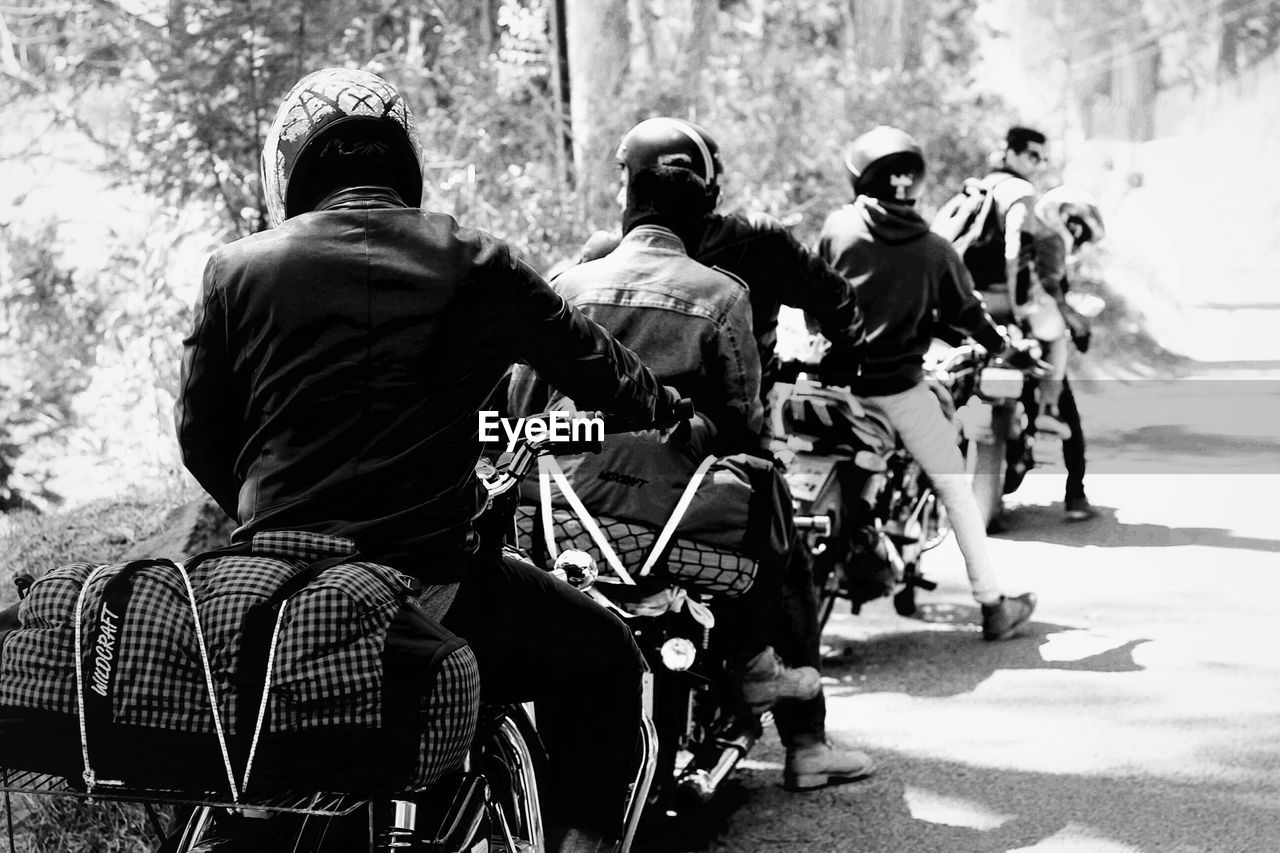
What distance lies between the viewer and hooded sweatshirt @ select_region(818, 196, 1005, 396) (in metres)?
6.80

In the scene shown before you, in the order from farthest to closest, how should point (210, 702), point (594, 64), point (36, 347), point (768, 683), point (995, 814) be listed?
point (594, 64) < point (36, 347) < point (995, 814) < point (768, 683) < point (210, 702)

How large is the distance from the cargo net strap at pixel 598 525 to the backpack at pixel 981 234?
5.51 metres

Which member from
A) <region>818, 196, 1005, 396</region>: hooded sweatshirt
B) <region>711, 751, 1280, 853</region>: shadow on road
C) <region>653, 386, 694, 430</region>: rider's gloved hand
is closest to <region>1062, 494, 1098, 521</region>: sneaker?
<region>818, 196, 1005, 396</region>: hooded sweatshirt

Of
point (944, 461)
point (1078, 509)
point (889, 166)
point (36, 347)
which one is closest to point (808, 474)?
point (944, 461)

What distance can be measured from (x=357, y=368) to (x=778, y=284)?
119 inches

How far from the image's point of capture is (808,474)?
6.57 meters

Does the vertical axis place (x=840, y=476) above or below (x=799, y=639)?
above

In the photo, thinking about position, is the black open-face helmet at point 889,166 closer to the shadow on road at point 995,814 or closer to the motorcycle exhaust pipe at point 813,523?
the motorcycle exhaust pipe at point 813,523

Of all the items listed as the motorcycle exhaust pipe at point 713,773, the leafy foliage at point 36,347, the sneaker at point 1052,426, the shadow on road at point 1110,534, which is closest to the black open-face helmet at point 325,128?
the motorcycle exhaust pipe at point 713,773

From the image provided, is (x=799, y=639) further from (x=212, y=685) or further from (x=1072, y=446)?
(x=1072, y=446)

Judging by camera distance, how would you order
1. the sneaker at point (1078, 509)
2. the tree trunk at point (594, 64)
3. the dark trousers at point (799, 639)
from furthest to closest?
1. the tree trunk at point (594, 64)
2. the sneaker at point (1078, 509)
3. the dark trousers at point (799, 639)

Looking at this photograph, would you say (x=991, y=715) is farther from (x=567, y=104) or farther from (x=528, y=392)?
(x=567, y=104)

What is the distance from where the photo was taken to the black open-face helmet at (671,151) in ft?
15.9

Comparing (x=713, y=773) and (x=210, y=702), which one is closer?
(x=210, y=702)
